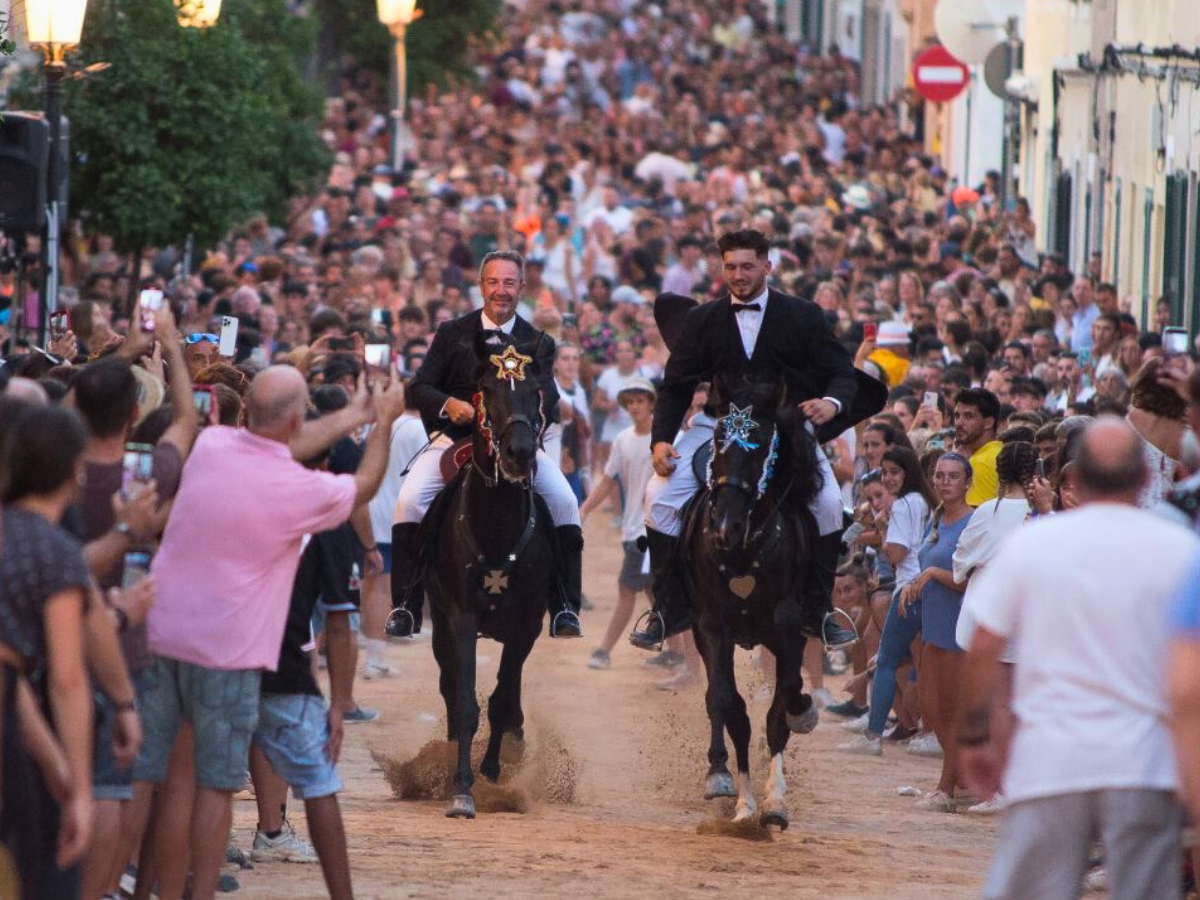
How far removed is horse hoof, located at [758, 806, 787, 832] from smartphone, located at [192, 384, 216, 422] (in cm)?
338

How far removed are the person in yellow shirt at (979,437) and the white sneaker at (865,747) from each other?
1739 mm

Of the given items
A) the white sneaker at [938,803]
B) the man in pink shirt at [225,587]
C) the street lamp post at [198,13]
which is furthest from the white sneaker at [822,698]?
the street lamp post at [198,13]

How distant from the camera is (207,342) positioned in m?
12.0

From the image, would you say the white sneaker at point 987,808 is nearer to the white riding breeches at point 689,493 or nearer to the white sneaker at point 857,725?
the white riding breeches at point 689,493

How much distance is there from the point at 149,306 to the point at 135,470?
7.50 feet

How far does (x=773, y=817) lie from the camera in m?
11.5

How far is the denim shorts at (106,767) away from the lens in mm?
7719

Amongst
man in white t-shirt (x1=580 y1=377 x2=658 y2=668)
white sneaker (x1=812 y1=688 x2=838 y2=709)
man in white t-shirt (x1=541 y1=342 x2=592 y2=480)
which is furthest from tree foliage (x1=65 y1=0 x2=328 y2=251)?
white sneaker (x1=812 y1=688 x2=838 y2=709)

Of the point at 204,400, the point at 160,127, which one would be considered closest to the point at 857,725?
the point at 204,400

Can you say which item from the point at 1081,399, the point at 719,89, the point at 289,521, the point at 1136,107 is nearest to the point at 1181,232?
the point at 1136,107

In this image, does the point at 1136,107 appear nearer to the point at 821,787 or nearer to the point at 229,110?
the point at 229,110

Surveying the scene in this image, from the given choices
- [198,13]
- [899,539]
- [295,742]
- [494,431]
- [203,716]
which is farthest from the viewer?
[198,13]

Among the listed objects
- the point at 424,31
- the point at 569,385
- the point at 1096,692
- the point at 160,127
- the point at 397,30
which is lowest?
the point at 569,385

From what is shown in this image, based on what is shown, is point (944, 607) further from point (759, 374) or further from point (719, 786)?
point (759, 374)
